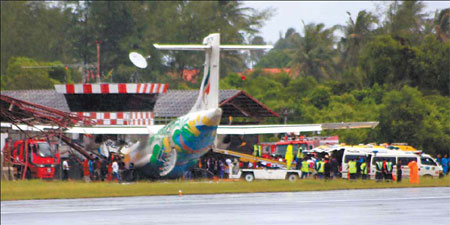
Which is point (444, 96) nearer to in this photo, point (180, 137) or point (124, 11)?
point (180, 137)

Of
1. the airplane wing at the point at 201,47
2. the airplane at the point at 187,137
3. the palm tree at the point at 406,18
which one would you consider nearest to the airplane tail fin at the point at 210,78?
the airplane at the point at 187,137

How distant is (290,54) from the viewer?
10231cm

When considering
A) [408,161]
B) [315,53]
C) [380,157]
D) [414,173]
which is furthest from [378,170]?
[315,53]

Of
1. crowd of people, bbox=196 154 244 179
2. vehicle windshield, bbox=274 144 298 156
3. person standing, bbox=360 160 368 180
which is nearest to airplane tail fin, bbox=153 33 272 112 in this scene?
crowd of people, bbox=196 154 244 179

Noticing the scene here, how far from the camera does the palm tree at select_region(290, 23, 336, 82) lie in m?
99.3

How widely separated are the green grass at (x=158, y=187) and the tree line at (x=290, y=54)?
56.2ft

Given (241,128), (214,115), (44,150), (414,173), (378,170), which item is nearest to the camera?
(214,115)

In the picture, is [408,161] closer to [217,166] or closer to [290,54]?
[217,166]

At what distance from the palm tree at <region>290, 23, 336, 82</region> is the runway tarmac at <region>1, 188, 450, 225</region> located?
227 feet

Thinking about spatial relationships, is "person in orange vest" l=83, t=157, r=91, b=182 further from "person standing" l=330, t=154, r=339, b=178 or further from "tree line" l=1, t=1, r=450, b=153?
"tree line" l=1, t=1, r=450, b=153

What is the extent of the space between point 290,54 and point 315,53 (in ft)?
12.9

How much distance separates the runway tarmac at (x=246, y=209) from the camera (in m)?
20.4

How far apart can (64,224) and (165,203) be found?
266 inches

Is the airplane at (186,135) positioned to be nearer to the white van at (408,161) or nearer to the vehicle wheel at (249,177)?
the vehicle wheel at (249,177)
